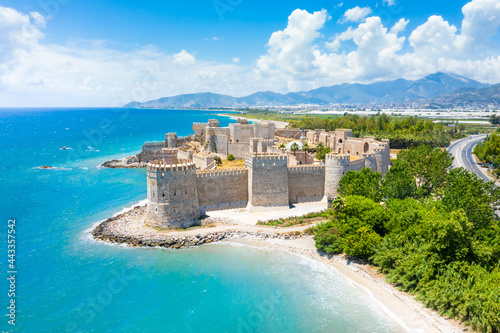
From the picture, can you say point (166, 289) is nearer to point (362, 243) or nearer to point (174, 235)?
point (174, 235)

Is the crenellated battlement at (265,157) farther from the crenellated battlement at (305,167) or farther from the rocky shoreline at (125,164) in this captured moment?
the rocky shoreline at (125,164)

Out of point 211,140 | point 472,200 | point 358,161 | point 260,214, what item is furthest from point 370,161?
point 211,140

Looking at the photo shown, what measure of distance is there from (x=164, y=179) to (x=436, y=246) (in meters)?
25.2

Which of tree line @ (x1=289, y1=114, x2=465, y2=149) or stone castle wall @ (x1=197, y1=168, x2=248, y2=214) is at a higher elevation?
tree line @ (x1=289, y1=114, x2=465, y2=149)

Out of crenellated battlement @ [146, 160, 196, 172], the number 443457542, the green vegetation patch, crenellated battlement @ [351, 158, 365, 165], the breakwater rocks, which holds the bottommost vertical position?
the number 443457542

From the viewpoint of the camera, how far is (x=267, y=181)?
38812 mm

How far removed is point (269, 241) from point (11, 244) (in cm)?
2638

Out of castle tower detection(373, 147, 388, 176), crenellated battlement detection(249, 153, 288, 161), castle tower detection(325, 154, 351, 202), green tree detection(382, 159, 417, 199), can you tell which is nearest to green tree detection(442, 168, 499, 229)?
Result: green tree detection(382, 159, 417, 199)

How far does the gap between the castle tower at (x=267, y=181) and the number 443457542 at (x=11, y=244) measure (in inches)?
942

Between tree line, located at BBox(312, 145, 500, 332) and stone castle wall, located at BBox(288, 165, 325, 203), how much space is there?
5870 mm

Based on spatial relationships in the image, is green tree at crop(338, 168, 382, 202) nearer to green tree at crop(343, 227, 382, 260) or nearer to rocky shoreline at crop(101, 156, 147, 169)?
green tree at crop(343, 227, 382, 260)

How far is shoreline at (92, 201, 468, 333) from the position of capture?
2195cm

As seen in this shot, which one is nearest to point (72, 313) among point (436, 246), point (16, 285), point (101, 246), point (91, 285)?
point (91, 285)

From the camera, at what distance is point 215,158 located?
55.1 meters
